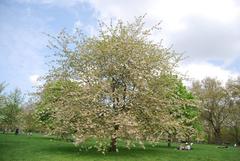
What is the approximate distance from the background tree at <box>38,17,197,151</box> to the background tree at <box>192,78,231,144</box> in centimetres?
5359

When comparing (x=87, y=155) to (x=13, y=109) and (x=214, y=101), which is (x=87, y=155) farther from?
(x=214, y=101)

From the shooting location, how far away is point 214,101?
8425 centimetres

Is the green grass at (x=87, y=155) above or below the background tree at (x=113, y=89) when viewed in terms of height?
below

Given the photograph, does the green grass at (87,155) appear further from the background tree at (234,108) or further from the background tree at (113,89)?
the background tree at (234,108)

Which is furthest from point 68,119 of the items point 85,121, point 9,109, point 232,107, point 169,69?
point 232,107

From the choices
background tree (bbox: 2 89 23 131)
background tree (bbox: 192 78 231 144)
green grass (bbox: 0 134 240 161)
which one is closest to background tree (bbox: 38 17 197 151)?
green grass (bbox: 0 134 240 161)

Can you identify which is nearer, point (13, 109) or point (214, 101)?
point (13, 109)

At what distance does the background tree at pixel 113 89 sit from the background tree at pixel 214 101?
53.6 m

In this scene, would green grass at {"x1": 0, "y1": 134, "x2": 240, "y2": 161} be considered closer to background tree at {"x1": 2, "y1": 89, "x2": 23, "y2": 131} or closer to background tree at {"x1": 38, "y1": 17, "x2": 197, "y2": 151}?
background tree at {"x1": 38, "y1": 17, "x2": 197, "y2": 151}

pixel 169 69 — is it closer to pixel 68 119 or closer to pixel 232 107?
pixel 68 119

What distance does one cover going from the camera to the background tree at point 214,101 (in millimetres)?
82938

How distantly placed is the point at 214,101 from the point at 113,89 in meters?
59.9

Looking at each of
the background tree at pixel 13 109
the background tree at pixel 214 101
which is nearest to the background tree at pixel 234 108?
the background tree at pixel 214 101

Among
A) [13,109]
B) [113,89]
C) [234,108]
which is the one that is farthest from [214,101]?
[113,89]
